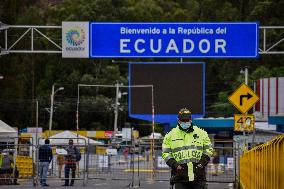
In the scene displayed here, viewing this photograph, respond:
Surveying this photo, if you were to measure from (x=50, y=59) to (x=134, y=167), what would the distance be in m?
62.3

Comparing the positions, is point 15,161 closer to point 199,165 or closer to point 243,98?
point 243,98

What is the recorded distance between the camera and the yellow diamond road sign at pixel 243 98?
79.2ft

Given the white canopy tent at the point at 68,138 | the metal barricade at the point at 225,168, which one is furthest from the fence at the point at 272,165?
the white canopy tent at the point at 68,138

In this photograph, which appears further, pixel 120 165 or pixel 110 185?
pixel 120 165

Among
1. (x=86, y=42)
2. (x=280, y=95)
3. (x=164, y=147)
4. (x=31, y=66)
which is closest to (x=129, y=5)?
(x=31, y=66)

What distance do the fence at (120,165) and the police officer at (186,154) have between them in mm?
14406

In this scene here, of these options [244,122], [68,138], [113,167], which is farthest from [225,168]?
[68,138]

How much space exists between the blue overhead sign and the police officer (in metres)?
17.9

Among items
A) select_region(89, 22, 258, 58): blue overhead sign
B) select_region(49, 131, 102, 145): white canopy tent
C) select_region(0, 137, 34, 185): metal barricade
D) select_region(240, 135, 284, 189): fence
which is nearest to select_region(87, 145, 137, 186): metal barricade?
select_region(49, 131, 102, 145): white canopy tent

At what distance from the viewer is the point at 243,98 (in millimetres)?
24297

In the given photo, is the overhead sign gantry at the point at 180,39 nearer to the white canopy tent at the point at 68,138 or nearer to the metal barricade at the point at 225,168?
the white canopy tent at the point at 68,138

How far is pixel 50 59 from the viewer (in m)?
88.4

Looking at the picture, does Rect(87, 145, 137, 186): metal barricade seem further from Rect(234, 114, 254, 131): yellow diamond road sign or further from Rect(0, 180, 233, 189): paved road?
Rect(234, 114, 254, 131): yellow diamond road sign

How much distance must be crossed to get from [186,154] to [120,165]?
53.9 ft
